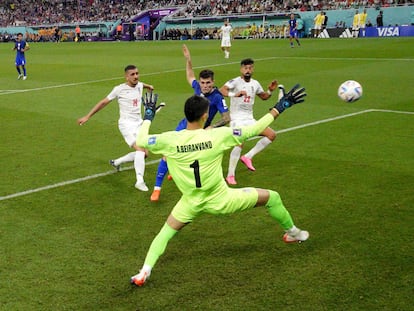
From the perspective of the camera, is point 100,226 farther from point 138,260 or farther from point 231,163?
point 231,163

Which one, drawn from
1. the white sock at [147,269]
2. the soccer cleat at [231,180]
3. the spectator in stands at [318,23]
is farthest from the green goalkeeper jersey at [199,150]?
the spectator in stands at [318,23]

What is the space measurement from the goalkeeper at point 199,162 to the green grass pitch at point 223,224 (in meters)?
0.68

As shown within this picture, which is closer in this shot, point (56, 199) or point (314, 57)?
point (56, 199)

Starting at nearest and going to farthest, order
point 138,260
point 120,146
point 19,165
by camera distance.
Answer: point 138,260 < point 19,165 < point 120,146

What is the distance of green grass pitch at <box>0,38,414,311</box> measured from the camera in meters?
5.48

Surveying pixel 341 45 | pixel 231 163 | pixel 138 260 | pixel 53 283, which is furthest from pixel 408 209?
pixel 341 45

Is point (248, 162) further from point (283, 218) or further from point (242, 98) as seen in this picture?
point (283, 218)

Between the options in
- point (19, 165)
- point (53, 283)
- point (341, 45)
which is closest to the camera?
point (53, 283)

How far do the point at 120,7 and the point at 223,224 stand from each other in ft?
236

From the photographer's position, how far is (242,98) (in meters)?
9.81

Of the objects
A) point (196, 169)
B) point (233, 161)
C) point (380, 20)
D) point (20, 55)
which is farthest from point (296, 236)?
point (380, 20)

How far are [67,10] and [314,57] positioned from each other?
62497 mm

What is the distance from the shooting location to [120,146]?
12.2 metres

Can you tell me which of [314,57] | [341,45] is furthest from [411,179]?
[341,45]
